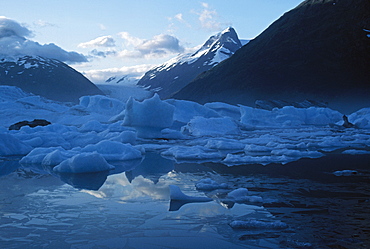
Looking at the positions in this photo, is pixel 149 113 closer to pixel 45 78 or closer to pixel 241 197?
pixel 241 197

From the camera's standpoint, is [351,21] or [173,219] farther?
[351,21]

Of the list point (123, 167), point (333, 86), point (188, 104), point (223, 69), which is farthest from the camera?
point (223, 69)

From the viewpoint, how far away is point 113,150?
9703 millimetres

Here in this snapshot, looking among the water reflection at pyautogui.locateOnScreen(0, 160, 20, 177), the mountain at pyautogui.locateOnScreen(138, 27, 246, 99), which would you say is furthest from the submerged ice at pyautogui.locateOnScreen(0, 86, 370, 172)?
the mountain at pyautogui.locateOnScreen(138, 27, 246, 99)

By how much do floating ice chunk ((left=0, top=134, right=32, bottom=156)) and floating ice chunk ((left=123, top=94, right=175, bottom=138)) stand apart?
620 centimetres

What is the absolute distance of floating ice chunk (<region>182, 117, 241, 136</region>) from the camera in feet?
61.6

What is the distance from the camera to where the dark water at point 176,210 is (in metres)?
3.53

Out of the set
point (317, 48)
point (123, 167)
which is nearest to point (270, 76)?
point (317, 48)

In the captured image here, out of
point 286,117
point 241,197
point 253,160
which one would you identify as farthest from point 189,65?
point 241,197

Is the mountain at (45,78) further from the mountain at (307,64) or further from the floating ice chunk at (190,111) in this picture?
the floating ice chunk at (190,111)

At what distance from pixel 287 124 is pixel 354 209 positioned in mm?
23711

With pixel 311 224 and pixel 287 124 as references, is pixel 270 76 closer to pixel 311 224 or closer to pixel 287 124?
pixel 287 124

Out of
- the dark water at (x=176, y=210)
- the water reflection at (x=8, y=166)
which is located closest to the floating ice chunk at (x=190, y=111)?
the water reflection at (x=8, y=166)

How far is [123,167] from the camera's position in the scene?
27.4 ft
